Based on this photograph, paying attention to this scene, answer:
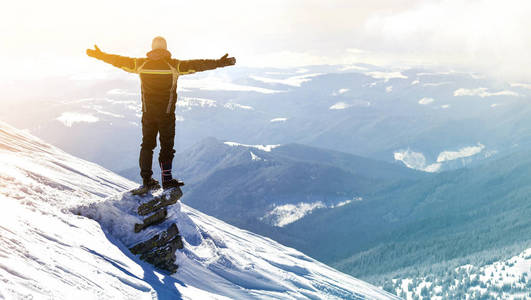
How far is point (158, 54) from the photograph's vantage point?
11.6m

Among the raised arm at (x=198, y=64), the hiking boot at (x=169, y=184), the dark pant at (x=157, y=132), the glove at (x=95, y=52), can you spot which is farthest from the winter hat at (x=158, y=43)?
the hiking boot at (x=169, y=184)

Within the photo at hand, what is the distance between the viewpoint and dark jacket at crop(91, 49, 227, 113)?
1155 cm

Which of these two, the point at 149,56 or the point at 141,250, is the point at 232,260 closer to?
the point at 141,250

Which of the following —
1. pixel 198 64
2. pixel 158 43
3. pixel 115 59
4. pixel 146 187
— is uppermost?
pixel 158 43

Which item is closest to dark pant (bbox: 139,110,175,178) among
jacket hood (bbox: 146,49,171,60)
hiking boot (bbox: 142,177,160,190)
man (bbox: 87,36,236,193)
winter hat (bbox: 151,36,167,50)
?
man (bbox: 87,36,236,193)

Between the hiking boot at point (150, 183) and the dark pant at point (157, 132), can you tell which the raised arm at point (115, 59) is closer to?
the dark pant at point (157, 132)

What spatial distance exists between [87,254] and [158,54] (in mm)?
5459

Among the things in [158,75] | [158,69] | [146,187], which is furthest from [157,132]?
[146,187]

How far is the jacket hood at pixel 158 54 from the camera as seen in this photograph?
11.6m

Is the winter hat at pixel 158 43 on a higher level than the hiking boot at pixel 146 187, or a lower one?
higher

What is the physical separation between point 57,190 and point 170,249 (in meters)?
4.64

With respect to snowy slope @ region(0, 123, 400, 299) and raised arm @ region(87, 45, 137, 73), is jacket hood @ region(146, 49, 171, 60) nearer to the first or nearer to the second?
raised arm @ region(87, 45, 137, 73)

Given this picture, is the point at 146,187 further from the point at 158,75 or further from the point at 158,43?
the point at 158,43

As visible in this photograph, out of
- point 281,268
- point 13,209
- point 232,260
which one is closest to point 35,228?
point 13,209
